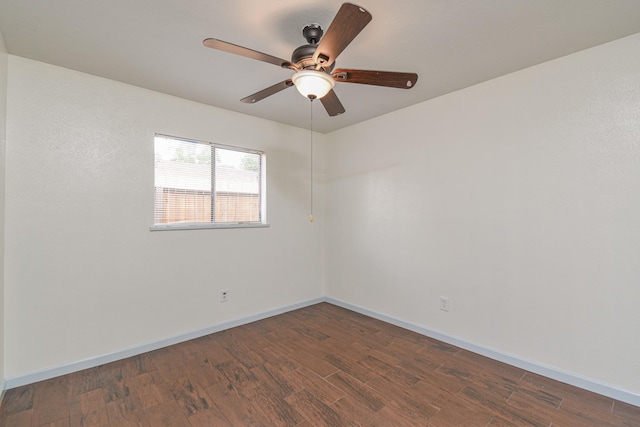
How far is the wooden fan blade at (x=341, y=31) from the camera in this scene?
1214 mm

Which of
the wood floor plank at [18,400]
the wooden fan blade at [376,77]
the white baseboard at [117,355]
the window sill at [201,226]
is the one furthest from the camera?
the window sill at [201,226]

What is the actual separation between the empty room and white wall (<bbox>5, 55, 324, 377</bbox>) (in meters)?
0.02

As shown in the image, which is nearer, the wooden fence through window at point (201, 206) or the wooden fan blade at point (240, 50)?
the wooden fan blade at point (240, 50)


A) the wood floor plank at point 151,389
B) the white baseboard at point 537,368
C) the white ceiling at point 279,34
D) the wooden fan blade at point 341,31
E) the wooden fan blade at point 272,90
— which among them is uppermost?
the white ceiling at point 279,34

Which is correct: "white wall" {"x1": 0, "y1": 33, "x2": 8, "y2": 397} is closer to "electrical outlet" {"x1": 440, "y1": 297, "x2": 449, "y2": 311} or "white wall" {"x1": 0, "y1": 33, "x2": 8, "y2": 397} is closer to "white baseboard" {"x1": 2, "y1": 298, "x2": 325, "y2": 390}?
"white baseboard" {"x1": 2, "y1": 298, "x2": 325, "y2": 390}

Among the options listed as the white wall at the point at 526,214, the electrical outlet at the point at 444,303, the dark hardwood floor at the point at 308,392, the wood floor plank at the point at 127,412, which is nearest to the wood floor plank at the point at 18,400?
the dark hardwood floor at the point at 308,392

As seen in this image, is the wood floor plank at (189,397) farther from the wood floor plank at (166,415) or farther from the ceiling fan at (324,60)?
the ceiling fan at (324,60)

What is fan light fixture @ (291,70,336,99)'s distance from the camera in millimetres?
1582

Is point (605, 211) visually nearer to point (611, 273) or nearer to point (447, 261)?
point (611, 273)

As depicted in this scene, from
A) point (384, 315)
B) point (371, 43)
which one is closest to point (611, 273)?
point (384, 315)

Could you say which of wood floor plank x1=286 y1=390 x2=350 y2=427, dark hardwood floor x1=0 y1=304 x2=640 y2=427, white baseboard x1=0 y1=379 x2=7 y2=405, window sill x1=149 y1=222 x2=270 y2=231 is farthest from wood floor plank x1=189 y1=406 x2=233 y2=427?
window sill x1=149 y1=222 x2=270 y2=231

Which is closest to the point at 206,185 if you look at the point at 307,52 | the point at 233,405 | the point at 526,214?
the point at 307,52

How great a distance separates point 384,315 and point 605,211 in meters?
2.25

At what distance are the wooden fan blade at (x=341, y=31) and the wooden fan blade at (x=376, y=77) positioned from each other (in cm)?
15
